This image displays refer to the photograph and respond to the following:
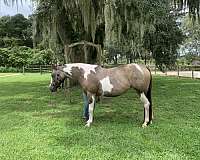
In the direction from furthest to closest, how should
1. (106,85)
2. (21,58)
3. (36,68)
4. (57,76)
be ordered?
1. (21,58)
2. (36,68)
3. (57,76)
4. (106,85)

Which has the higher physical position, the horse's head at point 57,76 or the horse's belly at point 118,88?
the horse's head at point 57,76

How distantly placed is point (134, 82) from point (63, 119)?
1917mm

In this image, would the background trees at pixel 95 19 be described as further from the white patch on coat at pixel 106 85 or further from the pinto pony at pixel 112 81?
the white patch on coat at pixel 106 85

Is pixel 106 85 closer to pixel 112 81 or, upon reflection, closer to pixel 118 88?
pixel 112 81

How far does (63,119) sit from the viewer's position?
8438 millimetres

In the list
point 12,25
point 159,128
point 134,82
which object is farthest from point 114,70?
point 12,25

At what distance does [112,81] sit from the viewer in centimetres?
776

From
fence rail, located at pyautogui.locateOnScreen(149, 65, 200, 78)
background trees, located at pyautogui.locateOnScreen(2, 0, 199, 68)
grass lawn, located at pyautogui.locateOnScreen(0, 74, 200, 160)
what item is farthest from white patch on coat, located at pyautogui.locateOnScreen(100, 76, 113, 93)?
fence rail, located at pyautogui.locateOnScreen(149, 65, 200, 78)

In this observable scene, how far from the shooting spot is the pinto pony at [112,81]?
7.66 meters

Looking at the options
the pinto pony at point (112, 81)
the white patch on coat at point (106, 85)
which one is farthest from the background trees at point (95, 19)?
the white patch on coat at point (106, 85)

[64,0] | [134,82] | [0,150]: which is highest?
[64,0]

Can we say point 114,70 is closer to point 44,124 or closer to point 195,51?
point 44,124

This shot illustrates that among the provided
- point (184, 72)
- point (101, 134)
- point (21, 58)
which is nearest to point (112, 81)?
point (101, 134)

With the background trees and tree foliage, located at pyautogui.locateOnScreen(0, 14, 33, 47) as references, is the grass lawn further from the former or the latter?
tree foliage, located at pyautogui.locateOnScreen(0, 14, 33, 47)
